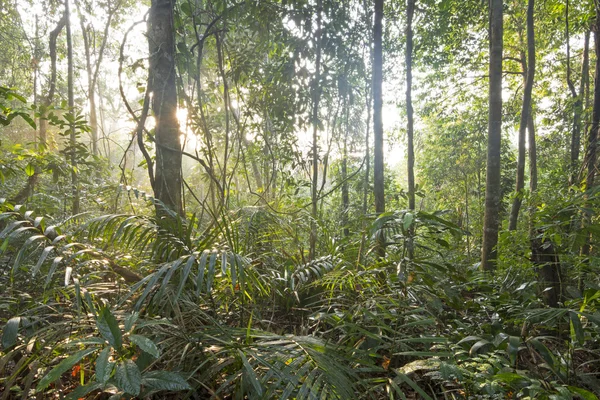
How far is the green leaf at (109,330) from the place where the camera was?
1.09m

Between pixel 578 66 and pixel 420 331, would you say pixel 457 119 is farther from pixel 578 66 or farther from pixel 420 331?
pixel 420 331

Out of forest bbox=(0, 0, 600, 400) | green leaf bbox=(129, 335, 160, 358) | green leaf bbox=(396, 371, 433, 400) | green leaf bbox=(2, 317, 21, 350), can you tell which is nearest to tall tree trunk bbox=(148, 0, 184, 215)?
forest bbox=(0, 0, 600, 400)

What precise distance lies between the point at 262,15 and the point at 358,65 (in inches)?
53.7

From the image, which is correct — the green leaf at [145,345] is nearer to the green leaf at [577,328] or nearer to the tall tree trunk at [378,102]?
the green leaf at [577,328]

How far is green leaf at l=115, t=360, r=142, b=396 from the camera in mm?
1017

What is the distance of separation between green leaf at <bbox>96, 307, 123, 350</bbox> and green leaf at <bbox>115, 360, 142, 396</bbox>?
67 mm

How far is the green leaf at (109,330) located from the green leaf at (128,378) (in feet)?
0.22

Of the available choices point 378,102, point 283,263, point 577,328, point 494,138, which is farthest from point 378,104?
point 577,328

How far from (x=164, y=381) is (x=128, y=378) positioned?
0.24 m

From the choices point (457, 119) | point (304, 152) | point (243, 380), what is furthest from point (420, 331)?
point (457, 119)

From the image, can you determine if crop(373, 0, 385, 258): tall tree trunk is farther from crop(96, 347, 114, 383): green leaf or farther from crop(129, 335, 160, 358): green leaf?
crop(96, 347, 114, 383): green leaf

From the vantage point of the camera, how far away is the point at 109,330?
3.70ft

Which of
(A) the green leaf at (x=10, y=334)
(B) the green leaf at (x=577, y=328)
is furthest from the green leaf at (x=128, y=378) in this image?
(B) the green leaf at (x=577, y=328)

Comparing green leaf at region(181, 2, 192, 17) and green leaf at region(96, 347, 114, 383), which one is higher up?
green leaf at region(181, 2, 192, 17)
